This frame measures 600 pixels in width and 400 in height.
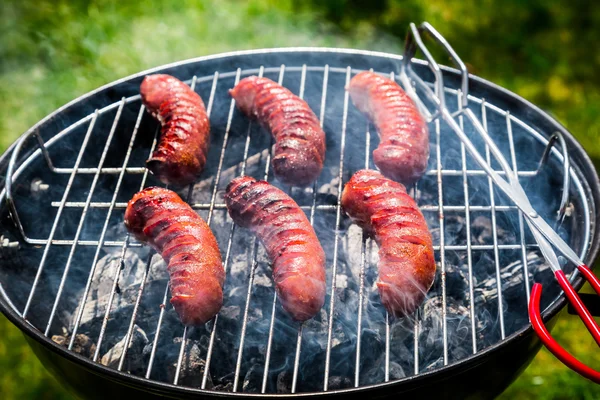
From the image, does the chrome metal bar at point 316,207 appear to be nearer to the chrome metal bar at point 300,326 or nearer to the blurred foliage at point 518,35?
the chrome metal bar at point 300,326

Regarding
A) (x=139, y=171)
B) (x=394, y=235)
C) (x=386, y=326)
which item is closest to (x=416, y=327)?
(x=386, y=326)

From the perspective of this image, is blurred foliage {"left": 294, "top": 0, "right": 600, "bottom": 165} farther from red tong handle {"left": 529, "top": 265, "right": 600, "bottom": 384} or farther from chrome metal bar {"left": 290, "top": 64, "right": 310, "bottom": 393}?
red tong handle {"left": 529, "top": 265, "right": 600, "bottom": 384}

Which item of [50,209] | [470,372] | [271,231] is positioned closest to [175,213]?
[271,231]

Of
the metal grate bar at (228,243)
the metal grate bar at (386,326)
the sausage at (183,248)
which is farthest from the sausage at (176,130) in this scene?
the metal grate bar at (386,326)

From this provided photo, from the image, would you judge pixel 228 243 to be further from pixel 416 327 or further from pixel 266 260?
pixel 416 327

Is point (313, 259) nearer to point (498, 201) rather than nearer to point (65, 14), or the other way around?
point (498, 201)
